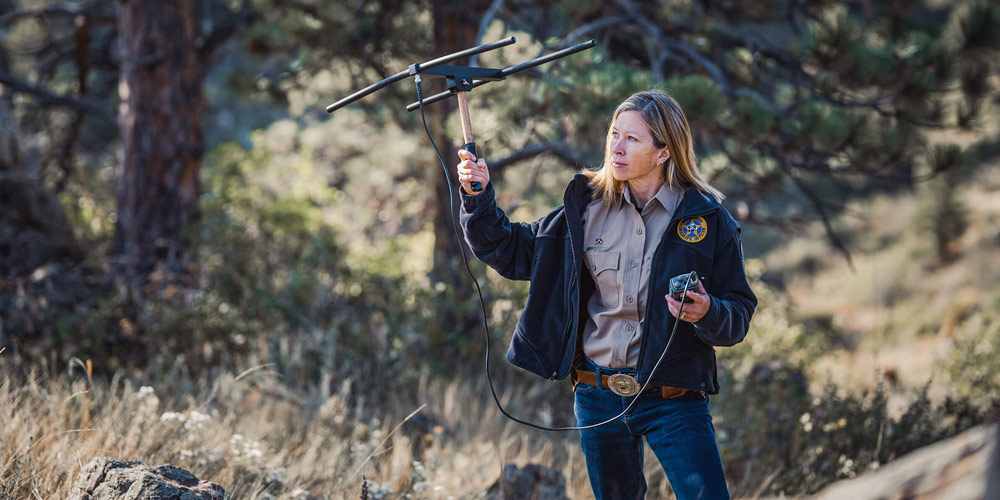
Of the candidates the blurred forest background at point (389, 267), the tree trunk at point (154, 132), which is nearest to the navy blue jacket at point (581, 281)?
the blurred forest background at point (389, 267)

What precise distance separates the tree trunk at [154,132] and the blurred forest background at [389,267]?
0.08 feet

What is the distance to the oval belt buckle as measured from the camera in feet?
8.44

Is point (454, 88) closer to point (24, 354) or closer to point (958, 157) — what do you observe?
point (24, 354)

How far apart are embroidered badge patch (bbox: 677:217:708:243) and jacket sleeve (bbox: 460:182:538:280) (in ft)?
1.85

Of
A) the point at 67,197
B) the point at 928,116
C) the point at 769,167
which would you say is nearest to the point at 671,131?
the point at 769,167

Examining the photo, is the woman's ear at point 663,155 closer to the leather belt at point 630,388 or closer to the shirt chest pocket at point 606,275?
the shirt chest pocket at point 606,275

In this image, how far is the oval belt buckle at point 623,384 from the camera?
101 inches

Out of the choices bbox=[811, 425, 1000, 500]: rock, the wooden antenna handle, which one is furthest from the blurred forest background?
bbox=[811, 425, 1000, 500]: rock

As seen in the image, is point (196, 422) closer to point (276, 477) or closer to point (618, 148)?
point (276, 477)

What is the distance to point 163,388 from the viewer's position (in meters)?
4.85

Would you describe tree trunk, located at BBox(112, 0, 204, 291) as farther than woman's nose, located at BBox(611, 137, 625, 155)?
Yes

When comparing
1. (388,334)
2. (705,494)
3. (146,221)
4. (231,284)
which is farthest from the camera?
(146,221)

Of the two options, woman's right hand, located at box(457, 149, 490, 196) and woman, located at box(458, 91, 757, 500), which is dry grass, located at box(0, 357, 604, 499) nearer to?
woman, located at box(458, 91, 757, 500)

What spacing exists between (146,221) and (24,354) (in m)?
2.15
